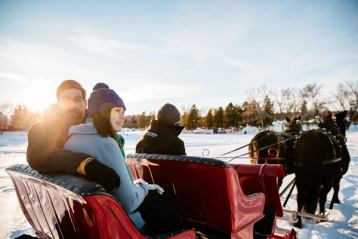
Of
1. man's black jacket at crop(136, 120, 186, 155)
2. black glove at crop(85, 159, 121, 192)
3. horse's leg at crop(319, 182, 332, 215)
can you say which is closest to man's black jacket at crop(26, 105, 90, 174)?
black glove at crop(85, 159, 121, 192)

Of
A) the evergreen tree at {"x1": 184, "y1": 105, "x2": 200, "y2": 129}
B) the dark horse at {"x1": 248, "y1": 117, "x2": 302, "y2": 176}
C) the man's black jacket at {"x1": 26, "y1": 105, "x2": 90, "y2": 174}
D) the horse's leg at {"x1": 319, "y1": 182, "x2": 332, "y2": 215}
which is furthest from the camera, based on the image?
the evergreen tree at {"x1": 184, "y1": 105, "x2": 200, "y2": 129}

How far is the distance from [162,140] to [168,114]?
30 cm

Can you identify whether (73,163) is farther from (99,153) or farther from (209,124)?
(209,124)

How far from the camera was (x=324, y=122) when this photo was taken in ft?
19.4

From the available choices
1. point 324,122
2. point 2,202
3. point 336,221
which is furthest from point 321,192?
point 2,202

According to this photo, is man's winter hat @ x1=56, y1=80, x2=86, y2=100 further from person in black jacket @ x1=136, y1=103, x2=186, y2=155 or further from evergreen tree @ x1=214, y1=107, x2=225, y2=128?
evergreen tree @ x1=214, y1=107, x2=225, y2=128

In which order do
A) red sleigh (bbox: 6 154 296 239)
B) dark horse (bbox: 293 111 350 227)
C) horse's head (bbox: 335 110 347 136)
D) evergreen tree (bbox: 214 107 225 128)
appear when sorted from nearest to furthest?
red sleigh (bbox: 6 154 296 239) → dark horse (bbox: 293 111 350 227) → horse's head (bbox: 335 110 347 136) → evergreen tree (bbox: 214 107 225 128)

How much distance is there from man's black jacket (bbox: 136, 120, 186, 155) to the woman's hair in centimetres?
109

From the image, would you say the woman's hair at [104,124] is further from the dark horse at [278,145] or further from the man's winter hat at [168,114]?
the dark horse at [278,145]

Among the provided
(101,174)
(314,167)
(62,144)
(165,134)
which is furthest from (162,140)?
(314,167)

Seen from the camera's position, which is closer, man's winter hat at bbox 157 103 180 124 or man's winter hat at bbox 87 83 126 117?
man's winter hat at bbox 87 83 126 117

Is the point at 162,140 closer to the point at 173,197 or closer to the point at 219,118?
the point at 173,197

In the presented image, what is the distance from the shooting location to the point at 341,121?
6.27m

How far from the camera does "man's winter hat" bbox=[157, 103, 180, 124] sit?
294 centimetres
